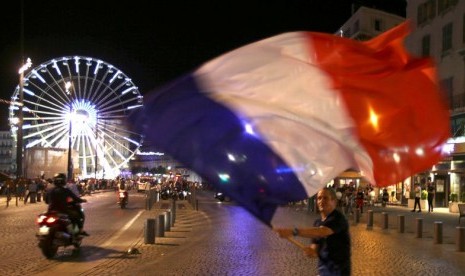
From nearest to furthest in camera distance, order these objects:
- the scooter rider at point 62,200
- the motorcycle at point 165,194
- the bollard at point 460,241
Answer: the scooter rider at point 62,200
the bollard at point 460,241
the motorcycle at point 165,194

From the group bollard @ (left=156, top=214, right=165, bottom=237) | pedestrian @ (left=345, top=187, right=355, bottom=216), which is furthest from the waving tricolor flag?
pedestrian @ (left=345, top=187, right=355, bottom=216)

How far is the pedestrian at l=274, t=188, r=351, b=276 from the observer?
5234 millimetres

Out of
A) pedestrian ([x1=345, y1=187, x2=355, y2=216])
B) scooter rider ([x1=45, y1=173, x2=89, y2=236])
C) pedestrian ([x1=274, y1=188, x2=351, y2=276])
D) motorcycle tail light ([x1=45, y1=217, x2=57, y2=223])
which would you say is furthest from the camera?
pedestrian ([x1=345, y1=187, x2=355, y2=216])

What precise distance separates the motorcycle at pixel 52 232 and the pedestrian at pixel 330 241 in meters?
8.46

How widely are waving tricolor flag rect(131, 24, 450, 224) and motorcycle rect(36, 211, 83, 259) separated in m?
8.13

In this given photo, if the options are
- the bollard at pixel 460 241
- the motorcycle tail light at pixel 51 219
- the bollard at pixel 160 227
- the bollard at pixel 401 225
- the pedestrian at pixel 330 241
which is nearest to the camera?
the pedestrian at pixel 330 241

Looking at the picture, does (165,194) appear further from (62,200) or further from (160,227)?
(62,200)

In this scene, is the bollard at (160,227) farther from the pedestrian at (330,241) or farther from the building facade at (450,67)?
Result: the building facade at (450,67)

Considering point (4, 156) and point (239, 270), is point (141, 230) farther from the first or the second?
point (4, 156)

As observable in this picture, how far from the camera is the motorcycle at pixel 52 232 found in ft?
40.8

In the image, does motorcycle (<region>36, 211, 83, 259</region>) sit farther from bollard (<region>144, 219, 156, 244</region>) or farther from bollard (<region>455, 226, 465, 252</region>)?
bollard (<region>455, 226, 465, 252</region>)

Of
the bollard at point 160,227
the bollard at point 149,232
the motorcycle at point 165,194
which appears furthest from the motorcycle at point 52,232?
the motorcycle at point 165,194

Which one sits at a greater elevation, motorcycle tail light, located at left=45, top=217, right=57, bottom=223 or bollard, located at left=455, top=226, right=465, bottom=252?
motorcycle tail light, located at left=45, top=217, right=57, bottom=223

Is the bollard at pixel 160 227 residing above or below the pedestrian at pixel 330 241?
below
